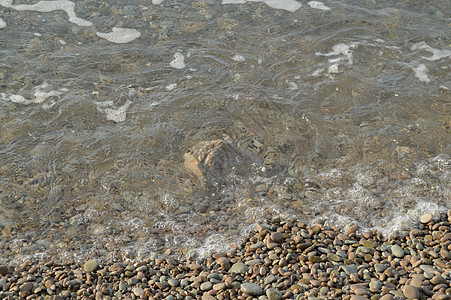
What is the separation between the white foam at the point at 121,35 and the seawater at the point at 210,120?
6 centimetres

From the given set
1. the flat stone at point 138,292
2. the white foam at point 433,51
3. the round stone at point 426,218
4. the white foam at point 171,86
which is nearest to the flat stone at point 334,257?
the round stone at point 426,218

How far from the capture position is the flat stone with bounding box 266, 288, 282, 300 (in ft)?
10.5

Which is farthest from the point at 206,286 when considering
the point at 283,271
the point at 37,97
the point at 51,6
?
the point at 51,6

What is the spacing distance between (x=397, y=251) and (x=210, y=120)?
316 cm

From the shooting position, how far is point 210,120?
5781mm

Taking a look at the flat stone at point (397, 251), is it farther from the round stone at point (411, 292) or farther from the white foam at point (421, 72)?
the white foam at point (421, 72)

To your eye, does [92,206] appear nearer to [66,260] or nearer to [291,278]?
[66,260]

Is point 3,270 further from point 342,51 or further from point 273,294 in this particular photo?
point 342,51

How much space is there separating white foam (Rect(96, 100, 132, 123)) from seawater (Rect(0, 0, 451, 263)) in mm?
30

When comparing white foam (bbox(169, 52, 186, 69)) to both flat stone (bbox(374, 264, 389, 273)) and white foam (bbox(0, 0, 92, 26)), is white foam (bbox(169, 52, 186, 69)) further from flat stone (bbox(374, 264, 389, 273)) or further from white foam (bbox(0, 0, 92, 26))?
flat stone (bbox(374, 264, 389, 273))

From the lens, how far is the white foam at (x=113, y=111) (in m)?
5.90

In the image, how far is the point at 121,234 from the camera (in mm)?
4250

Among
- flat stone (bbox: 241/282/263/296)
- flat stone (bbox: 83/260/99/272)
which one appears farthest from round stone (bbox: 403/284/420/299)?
flat stone (bbox: 83/260/99/272)

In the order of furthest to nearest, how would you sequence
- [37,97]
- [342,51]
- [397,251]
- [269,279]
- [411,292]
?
[342,51] < [37,97] < [397,251] < [269,279] < [411,292]
